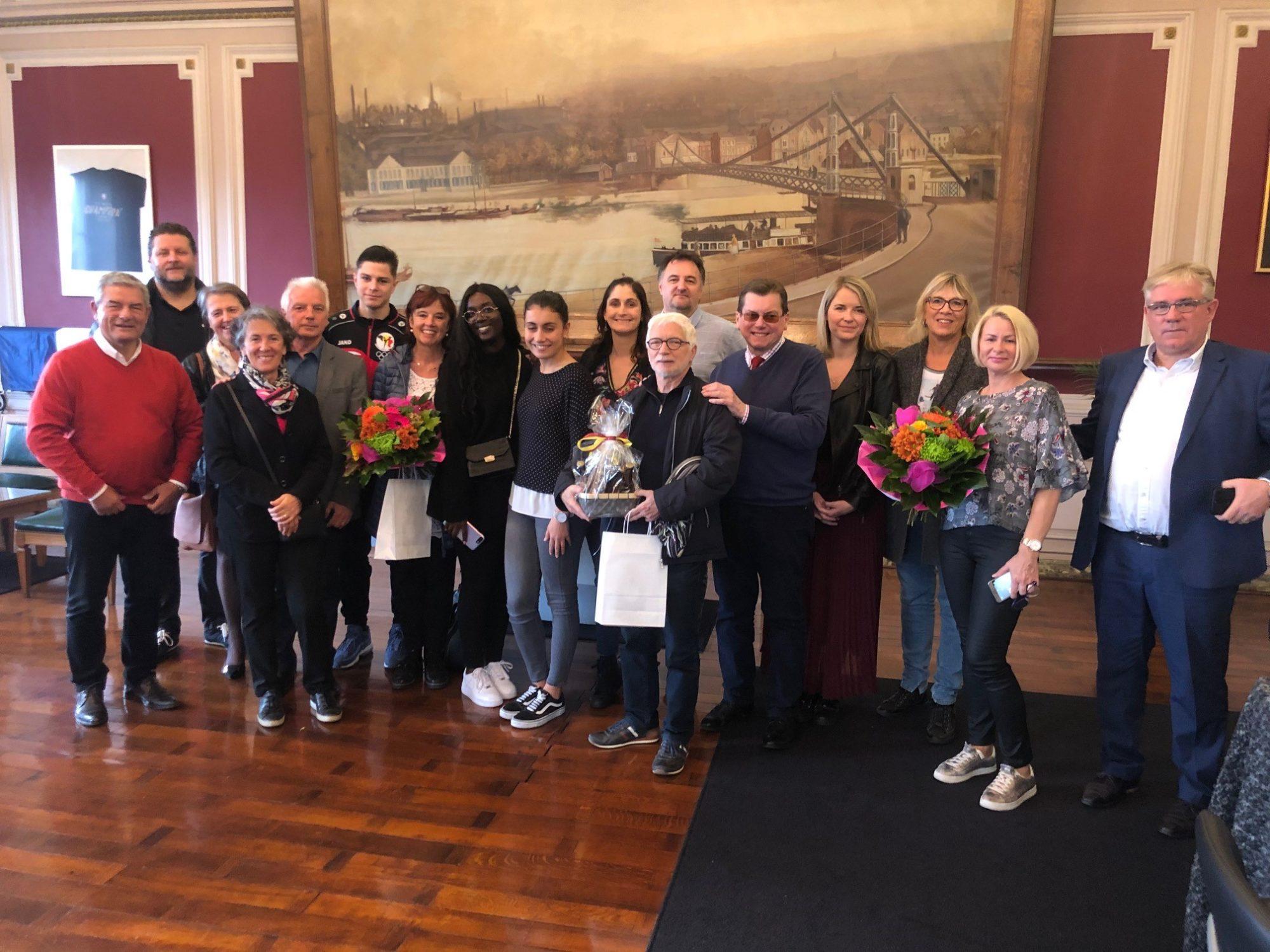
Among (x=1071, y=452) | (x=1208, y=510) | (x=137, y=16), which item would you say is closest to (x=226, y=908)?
(x=1071, y=452)

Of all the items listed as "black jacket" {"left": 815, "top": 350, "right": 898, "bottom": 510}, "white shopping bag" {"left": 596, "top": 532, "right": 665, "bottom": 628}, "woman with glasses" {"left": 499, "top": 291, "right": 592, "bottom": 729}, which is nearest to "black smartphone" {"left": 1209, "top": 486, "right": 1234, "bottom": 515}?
"black jacket" {"left": 815, "top": 350, "right": 898, "bottom": 510}

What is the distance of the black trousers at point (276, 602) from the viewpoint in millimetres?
3543

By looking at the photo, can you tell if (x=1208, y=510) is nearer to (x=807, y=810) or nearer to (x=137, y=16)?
(x=807, y=810)

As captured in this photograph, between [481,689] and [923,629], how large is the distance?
1797 millimetres

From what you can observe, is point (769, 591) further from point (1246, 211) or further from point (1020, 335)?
point (1246, 211)

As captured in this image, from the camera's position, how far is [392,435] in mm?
3410

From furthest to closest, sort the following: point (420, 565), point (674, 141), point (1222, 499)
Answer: point (674, 141)
point (420, 565)
point (1222, 499)

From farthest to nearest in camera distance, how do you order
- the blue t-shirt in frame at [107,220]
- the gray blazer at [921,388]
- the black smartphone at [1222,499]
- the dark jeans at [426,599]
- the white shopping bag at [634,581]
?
the blue t-shirt in frame at [107,220] → the dark jeans at [426,599] → the gray blazer at [921,388] → the white shopping bag at [634,581] → the black smartphone at [1222,499]

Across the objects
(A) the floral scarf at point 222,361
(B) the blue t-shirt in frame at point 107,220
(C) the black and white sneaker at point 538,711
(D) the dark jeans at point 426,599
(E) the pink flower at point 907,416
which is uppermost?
(B) the blue t-shirt in frame at point 107,220

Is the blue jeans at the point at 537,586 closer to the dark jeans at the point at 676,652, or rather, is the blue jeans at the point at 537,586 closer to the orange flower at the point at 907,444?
the dark jeans at the point at 676,652

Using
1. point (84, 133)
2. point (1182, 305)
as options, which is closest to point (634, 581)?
point (1182, 305)

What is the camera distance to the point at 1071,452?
2.87 m

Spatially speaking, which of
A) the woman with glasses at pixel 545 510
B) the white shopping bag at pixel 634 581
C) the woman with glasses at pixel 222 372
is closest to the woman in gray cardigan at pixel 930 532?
the white shopping bag at pixel 634 581

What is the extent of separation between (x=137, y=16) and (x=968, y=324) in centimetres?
618
